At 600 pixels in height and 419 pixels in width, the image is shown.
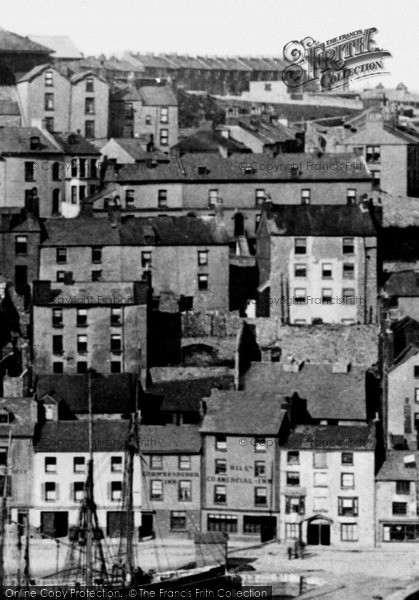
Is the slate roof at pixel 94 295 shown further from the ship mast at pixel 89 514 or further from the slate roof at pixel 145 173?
the slate roof at pixel 145 173

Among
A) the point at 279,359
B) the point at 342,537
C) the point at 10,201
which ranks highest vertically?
the point at 10,201

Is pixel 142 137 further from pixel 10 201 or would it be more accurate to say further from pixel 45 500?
pixel 45 500

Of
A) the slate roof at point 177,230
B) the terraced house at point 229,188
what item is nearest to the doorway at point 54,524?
the slate roof at point 177,230

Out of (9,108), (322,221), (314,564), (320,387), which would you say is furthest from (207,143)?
(314,564)

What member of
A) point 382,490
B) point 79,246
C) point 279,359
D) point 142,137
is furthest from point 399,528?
point 142,137

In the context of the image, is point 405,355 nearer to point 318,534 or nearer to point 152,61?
point 318,534

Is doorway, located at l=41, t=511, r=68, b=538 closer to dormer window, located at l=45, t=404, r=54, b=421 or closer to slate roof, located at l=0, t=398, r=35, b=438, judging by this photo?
slate roof, located at l=0, t=398, r=35, b=438

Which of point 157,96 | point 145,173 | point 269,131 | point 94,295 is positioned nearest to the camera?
point 94,295
